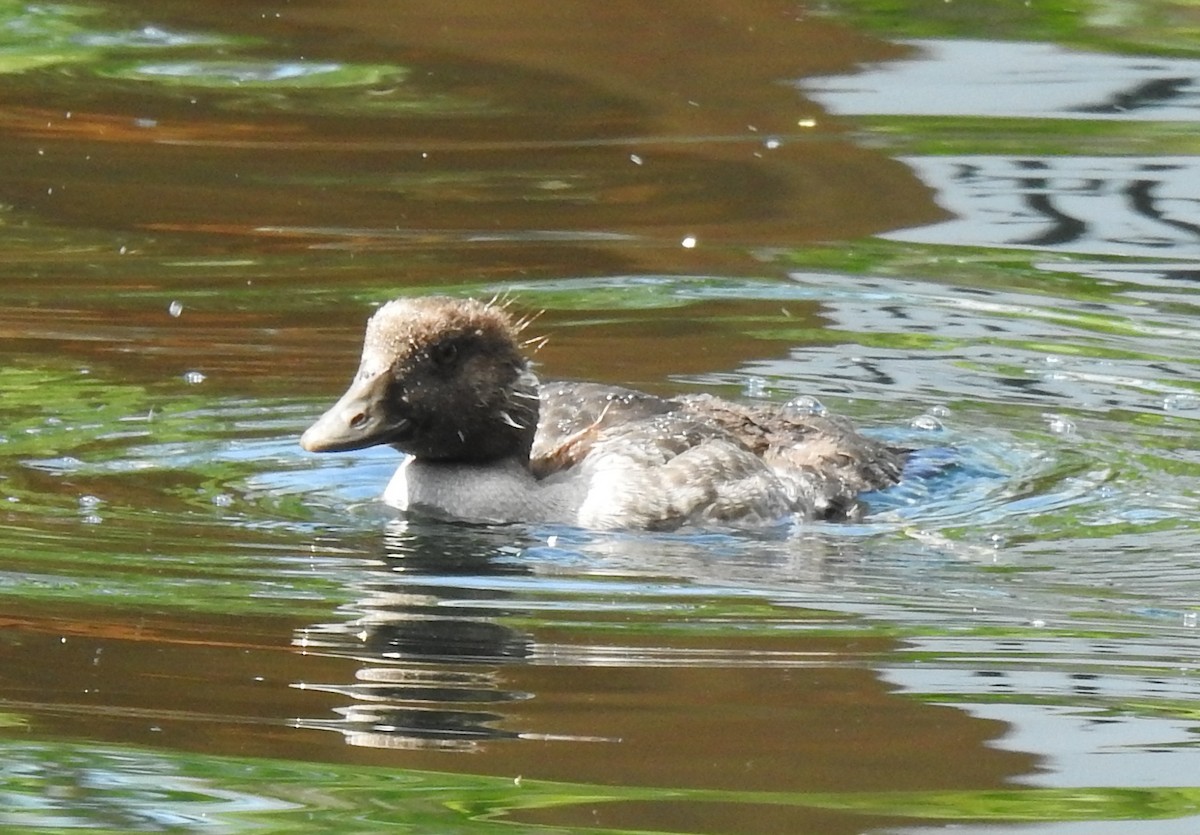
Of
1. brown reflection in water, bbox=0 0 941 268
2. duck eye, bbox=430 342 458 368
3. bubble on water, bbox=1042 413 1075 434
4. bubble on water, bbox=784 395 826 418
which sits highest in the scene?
brown reflection in water, bbox=0 0 941 268

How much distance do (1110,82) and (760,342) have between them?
13.6ft

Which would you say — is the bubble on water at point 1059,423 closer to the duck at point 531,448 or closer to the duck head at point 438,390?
the duck at point 531,448

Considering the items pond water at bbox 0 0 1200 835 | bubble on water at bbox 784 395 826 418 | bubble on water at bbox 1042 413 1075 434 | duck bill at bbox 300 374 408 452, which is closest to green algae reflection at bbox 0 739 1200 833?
pond water at bbox 0 0 1200 835

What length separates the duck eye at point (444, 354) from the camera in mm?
8305

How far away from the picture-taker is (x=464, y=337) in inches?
331

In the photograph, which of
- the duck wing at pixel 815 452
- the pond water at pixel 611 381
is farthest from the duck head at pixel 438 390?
the duck wing at pixel 815 452

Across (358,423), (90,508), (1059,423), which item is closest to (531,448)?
(358,423)

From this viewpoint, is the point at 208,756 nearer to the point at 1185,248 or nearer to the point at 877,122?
the point at 1185,248

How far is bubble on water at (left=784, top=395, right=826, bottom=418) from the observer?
9.05 metres

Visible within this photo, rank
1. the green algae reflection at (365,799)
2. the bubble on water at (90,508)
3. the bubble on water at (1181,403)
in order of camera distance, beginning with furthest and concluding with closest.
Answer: the bubble on water at (1181,403) < the bubble on water at (90,508) < the green algae reflection at (365,799)

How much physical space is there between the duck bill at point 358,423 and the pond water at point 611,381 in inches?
11.0

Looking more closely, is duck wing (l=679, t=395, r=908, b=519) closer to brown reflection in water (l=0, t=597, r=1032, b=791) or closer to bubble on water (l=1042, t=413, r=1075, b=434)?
bubble on water (l=1042, t=413, r=1075, b=434)

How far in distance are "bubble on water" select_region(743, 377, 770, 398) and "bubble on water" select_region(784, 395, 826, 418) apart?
0.16m

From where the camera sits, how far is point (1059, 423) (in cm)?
931
